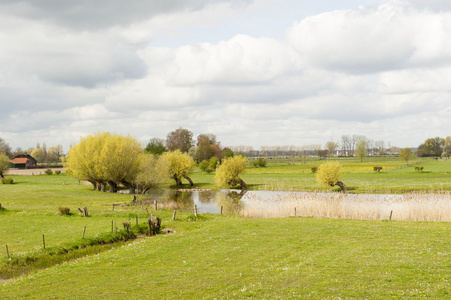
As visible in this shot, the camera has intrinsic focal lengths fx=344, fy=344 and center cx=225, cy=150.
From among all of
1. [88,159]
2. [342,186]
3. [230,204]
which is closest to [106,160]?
[88,159]

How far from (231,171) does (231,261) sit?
60.7 meters

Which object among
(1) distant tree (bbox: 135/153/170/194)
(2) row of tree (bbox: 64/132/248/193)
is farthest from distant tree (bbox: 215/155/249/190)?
(1) distant tree (bbox: 135/153/170/194)

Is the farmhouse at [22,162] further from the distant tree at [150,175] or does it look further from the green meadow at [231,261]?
the green meadow at [231,261]

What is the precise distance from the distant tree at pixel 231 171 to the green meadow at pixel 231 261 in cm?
4423

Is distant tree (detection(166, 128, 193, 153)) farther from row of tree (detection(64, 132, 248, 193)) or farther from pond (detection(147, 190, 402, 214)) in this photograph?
pond (detection(147, 190, 402, 214))

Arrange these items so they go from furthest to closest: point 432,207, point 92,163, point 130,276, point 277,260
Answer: point 92,163 → point 432,207 → point 277,260 → point 130,276

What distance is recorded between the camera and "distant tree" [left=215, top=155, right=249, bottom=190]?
81250 millimetres

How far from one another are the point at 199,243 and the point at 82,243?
972 centimetres

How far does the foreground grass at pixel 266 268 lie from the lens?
14992 millimetres

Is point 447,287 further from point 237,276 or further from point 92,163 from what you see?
point 92,163

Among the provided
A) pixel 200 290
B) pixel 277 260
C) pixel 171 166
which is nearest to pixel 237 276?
pixel 200 290

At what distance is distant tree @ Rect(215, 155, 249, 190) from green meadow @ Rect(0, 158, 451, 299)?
44.2m

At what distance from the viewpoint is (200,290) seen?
Result: 15664 millimetres

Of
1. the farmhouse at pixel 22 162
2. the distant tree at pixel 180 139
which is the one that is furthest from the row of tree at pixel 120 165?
the farmhouse at pixel 22 162
